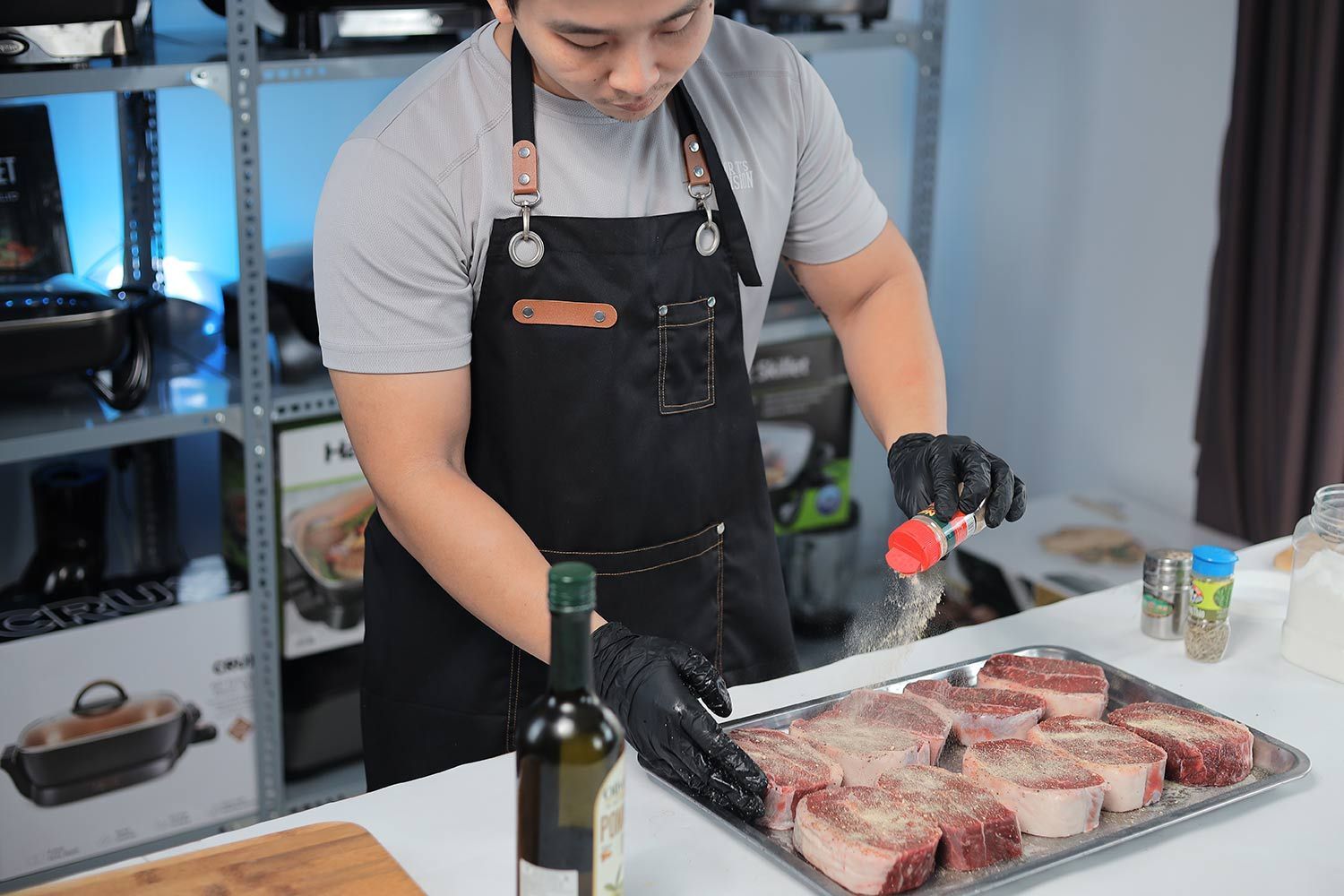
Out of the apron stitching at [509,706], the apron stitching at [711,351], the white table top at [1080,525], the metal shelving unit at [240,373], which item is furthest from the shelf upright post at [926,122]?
the apron stitching at [509,706]

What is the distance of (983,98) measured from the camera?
11.2 feet

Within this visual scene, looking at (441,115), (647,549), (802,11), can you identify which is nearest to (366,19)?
(802,11)

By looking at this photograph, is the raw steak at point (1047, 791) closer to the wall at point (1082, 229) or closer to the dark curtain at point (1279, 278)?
the dark curtain at point (1279, 278)

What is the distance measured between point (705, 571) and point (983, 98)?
2.07 metres

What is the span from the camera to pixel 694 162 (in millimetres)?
1648

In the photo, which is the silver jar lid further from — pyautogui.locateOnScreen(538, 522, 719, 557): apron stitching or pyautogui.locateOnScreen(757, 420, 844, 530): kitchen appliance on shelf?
pyautogui.locateOnScreen(757, 420, 844, 530): kitchen appliance on shelf

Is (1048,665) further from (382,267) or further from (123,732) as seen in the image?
(123,732)

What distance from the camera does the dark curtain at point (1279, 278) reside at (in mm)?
2527

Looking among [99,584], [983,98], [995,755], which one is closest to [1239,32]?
[983,98]

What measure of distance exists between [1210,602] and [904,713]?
429 mm

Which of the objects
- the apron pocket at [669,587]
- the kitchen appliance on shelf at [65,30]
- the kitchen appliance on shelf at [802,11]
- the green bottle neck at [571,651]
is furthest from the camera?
the kitchen appliance on shelf at [802,11]

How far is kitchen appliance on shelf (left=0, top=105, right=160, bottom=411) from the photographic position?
7.21 ft

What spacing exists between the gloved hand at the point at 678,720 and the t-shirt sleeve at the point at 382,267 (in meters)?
0.41

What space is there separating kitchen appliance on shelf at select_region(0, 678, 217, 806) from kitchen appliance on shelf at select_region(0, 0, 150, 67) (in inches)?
40.3
